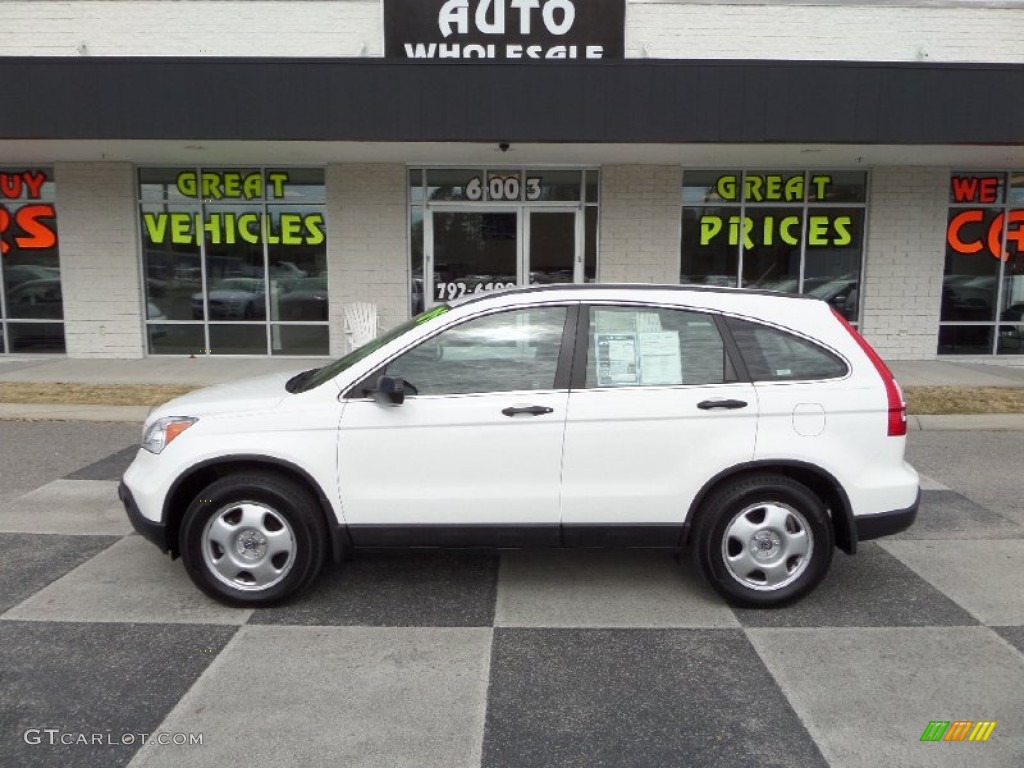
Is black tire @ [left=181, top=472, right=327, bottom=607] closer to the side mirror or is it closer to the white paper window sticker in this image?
the side mirror

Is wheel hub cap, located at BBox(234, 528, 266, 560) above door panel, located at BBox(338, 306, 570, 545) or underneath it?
underneath

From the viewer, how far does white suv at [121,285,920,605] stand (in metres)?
4.03

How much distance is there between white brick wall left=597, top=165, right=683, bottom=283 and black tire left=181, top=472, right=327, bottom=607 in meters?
9.39

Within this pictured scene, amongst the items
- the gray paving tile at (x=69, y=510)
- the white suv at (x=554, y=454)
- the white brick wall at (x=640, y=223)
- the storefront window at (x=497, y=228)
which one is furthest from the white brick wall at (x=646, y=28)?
the white suv at (x=554, y=454)

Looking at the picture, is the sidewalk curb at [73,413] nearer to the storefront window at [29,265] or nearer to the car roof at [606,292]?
the storefront window at [29,265]

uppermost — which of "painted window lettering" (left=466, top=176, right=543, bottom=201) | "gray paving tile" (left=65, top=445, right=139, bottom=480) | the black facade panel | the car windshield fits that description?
the black facade panel

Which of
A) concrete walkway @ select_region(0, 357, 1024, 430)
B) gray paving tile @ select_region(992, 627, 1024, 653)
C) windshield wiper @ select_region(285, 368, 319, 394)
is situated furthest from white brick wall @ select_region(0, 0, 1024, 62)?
gray paving tile @ select_region(992, 627, 1024, 653)

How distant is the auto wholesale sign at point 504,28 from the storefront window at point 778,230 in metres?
2.66

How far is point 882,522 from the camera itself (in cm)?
414

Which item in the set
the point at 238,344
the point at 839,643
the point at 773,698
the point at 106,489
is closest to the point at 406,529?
the point at 773,698

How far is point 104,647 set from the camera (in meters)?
3.74

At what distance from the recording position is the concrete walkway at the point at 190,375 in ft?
29.4

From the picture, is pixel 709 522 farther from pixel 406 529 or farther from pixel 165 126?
pixel 165 126

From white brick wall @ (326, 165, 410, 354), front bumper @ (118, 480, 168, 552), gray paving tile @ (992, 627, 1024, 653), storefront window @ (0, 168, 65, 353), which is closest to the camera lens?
gray paving tile @ (992, 627, 1024, 653)
